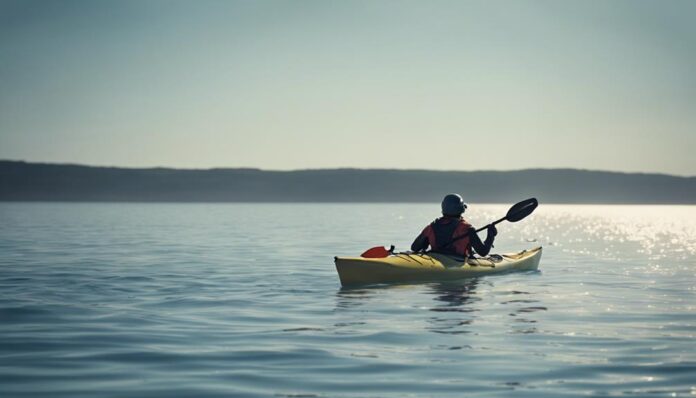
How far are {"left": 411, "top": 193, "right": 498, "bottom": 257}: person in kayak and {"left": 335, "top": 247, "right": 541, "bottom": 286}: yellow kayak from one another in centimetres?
23

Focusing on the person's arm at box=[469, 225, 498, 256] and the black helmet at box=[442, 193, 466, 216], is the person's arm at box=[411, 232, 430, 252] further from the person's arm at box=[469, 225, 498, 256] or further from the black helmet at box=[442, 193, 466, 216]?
the person's arm at box=[469, 225, 498, 256]

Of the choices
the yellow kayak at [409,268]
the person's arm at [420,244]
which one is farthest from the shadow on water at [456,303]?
the person's arm at [420,244]

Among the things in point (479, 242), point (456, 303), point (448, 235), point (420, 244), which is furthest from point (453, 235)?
point (456, 303)

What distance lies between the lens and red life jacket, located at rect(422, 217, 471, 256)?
16.0 metres

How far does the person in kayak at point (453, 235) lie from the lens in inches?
628

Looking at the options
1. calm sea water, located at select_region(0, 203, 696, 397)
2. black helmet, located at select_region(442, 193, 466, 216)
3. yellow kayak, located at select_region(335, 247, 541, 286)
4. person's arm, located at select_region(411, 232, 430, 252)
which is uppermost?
black helmet, located at select_region(442, 193, 466, 216)

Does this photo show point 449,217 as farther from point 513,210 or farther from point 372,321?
point 372,321

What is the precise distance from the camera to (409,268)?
15.0 m

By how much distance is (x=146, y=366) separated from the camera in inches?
303

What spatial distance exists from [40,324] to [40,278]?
6225mm

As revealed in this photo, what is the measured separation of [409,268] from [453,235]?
142cm

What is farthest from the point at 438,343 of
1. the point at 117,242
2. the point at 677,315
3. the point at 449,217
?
the point at 117,242

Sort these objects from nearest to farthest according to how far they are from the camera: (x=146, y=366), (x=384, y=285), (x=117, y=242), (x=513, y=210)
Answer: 1. (x=146, y=366)
2. (x=384, y=285)
3. (x=513, y=210)
4. (x=117, y=242)

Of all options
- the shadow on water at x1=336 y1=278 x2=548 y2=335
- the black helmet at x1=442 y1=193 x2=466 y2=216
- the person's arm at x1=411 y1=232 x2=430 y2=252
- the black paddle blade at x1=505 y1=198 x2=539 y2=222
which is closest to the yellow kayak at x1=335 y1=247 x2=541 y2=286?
the shadow on water at x1=336 y1=278 x2=548 y2=335
